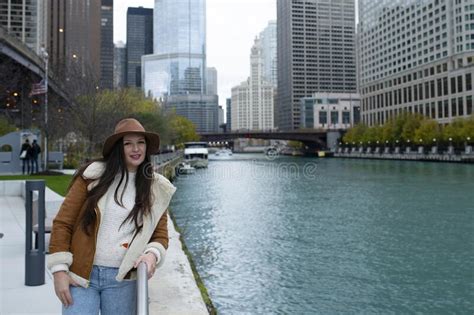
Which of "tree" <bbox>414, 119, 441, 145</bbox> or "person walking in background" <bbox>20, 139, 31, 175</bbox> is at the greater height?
"tree" <bbox>414, 119, 441, 145</bbox>

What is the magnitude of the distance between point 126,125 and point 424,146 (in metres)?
88.3

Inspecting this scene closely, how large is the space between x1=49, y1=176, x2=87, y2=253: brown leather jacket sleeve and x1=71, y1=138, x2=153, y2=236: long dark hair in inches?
2.3

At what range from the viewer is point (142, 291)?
261 centimetres

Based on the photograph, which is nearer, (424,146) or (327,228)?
(327,228)

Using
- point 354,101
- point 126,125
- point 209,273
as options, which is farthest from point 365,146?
point 126,125

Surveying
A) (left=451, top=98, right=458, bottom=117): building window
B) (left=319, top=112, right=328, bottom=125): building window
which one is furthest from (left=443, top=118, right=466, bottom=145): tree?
(left=319, top=112, right=328, bottom=125): building window

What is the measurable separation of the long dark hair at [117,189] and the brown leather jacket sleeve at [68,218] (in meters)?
0.06

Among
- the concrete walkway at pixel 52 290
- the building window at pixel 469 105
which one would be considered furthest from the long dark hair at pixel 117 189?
the building window at pixel 469 105

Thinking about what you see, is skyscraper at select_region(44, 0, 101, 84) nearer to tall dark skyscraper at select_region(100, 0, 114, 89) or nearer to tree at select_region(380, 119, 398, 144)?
tall dark skyscraper at select_region(100, 0, 114, 89)

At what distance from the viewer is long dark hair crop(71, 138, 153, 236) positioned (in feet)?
9.78

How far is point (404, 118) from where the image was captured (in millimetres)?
94875

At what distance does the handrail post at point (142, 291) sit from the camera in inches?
99.5

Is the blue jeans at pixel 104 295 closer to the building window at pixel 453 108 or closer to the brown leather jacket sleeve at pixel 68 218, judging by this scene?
the brown leather jacket sleeve at pixel 68 218

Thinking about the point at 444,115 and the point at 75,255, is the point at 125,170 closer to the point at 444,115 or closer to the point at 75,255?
the point at 75,255
